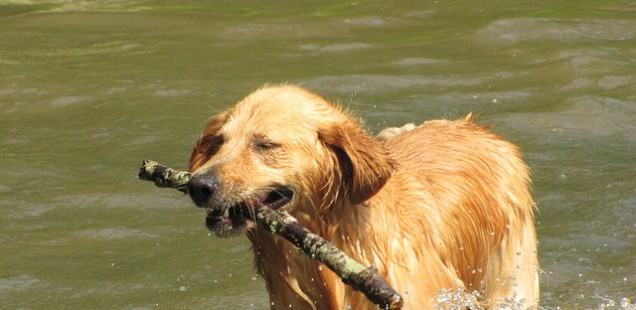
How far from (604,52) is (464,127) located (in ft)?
21.8

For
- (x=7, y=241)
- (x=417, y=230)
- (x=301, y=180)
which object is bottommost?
(x=7, y=241)

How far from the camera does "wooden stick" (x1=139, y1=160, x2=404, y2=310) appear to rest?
558 cm

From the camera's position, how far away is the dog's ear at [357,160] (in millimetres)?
6141

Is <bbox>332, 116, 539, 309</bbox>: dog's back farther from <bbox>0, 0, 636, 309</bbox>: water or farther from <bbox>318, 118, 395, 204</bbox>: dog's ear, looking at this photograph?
<bbox>0, 0, 636, 309</bbox>: water

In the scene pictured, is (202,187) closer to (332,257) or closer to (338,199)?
(332,257)

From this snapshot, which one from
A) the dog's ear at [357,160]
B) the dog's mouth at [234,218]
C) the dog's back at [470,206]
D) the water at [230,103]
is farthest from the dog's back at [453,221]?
the water at [230,103]

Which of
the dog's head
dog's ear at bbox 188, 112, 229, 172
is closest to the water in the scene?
dog's ear at bbox 188, 112, 229, 172

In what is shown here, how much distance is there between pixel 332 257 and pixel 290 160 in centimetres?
59

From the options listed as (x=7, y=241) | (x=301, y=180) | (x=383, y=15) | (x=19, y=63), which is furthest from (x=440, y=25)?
(x=301, y=180)

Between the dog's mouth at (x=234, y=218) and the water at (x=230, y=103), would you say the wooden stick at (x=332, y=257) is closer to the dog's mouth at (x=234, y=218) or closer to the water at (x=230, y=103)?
the dog's mouth at (x=234, y=218)

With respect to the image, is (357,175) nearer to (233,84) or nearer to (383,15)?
(233,84)

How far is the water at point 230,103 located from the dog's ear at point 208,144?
213 cm

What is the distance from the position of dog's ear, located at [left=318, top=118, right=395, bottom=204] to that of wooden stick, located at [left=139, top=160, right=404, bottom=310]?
400 mm

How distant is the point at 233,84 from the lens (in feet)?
43.5
